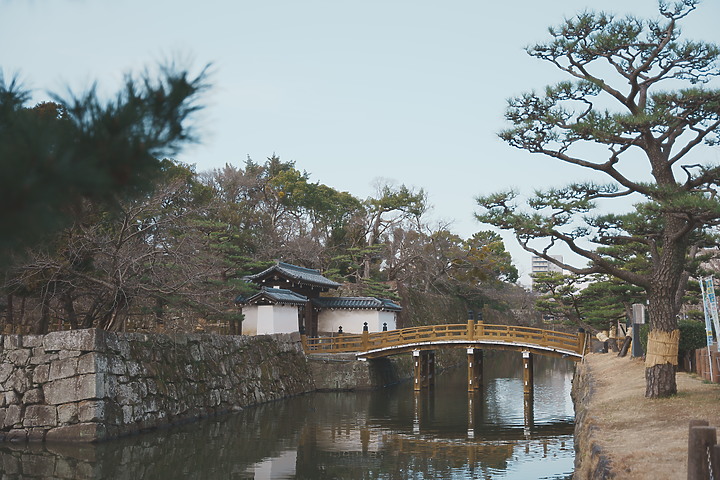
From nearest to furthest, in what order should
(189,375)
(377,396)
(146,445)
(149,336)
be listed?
(146,445) < (149,336) < (189,375) < (377,396)

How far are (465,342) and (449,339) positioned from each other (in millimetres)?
665

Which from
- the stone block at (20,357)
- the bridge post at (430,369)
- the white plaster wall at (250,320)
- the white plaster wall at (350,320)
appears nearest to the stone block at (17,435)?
the stone block at (20,357)

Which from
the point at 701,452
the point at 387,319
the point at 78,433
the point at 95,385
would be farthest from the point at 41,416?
the point at 387,319

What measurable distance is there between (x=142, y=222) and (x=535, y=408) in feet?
43.0

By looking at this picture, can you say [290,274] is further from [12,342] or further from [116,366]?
[12,342]

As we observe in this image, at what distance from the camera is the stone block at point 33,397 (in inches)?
550

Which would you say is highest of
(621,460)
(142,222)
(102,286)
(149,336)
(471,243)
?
(471,243)

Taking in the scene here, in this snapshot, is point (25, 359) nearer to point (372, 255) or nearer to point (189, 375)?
point (189, 375)

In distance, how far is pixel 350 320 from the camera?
29.8m

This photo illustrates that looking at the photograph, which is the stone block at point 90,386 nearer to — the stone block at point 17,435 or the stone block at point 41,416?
the stone block at point 41,416

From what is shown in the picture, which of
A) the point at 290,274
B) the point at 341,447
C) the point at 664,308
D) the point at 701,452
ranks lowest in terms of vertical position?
the point at 341,447

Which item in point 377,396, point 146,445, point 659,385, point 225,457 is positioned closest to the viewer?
point 659,385

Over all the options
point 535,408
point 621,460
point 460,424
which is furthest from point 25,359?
point 535,408

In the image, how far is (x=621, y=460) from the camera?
6.37 meters
